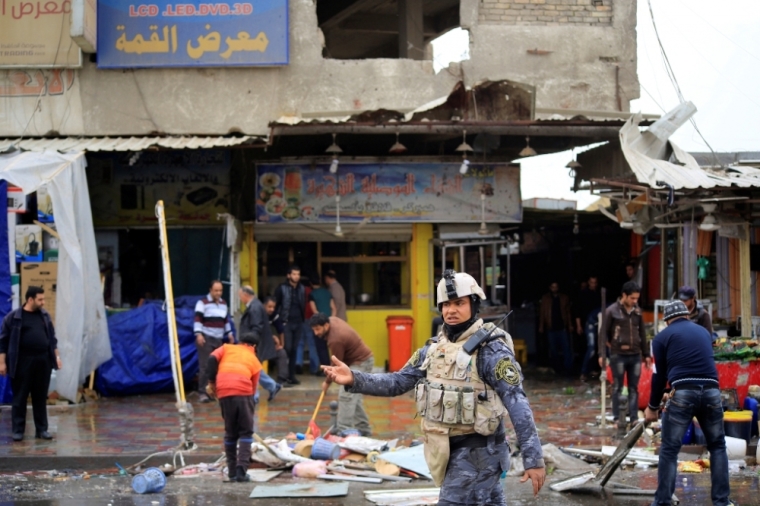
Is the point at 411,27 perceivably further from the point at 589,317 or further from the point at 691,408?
the point at 691,408

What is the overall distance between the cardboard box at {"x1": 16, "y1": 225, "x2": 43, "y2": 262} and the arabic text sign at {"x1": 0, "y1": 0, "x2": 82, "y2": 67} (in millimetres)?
3211

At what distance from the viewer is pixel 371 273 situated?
57.1 ft

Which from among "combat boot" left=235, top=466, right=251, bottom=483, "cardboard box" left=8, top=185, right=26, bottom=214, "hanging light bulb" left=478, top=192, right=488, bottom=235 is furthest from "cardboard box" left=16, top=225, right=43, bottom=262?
"hanging light bulb" left=478, top=192, right=488, bottom=235

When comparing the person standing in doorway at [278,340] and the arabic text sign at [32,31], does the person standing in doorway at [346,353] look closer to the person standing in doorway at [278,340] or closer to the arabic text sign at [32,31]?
the person standing in doorway at [278,340]

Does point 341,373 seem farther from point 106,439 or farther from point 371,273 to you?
point 371,273

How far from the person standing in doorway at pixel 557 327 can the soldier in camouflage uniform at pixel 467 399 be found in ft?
41.5

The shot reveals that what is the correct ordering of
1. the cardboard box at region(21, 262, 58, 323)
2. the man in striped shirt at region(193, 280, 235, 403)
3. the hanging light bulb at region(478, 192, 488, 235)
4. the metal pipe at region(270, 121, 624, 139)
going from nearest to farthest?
the cardboard box at region(21, 262, 58, 323), the man in striped shirt at region(193, 280, 235, 403), the metal pipe at region(270, 121, 624, 139), the hanging light bulb at region(478, 192, 488, 235)

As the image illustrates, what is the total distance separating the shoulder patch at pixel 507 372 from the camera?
548cm

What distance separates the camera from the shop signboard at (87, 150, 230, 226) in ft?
55.7

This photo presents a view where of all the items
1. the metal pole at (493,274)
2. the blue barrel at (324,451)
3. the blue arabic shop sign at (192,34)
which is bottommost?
the blue barrel at (324,451)

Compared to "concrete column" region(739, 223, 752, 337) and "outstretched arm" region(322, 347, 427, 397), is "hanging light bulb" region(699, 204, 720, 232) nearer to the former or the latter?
"concrete column" region(739, 223, 752, 337)

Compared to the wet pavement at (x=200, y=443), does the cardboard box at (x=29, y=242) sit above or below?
above

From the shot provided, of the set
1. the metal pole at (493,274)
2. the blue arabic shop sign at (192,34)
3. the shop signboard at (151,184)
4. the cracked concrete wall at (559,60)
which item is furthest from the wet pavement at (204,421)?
the blue arabic shop sign at (192,34)

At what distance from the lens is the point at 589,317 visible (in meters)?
17.2
